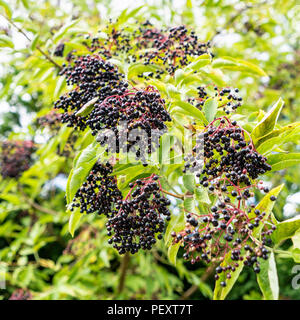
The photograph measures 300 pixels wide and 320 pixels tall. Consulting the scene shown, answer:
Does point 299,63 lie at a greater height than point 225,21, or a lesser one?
lesser

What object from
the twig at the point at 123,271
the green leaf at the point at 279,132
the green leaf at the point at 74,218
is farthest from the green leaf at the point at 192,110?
the twig at the point at 123,271

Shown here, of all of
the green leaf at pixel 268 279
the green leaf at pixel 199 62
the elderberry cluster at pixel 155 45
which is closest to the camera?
the green leaf at pixel 268 279

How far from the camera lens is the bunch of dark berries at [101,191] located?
1.36m

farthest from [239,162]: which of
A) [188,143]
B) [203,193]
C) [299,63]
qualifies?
[299,63]

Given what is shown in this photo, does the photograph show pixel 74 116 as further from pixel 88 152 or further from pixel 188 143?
pixel 188 143

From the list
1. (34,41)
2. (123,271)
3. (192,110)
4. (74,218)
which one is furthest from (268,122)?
(123,271)

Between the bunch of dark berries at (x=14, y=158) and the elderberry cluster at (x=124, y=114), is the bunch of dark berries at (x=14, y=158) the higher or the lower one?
the lower one

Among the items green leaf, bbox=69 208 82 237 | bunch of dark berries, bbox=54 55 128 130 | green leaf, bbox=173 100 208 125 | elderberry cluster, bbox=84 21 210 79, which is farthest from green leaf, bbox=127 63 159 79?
green leaf, bbox=69 208 82 237

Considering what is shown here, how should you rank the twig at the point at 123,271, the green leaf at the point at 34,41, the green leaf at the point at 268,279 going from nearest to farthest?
the green leaf at the point at 268,279 < the green leaf at the point at 34,41 < the twig at the point at 123,271

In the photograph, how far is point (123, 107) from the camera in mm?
1297

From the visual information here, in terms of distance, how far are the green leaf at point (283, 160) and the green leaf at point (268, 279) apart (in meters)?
0.39

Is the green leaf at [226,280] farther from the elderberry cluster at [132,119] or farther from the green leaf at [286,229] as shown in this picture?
the elderberry cluster at [132,119]

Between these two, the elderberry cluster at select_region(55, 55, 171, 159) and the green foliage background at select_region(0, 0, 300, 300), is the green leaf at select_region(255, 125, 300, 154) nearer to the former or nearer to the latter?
the elderberry cluster at select_region(55, 55, 171, 159)
